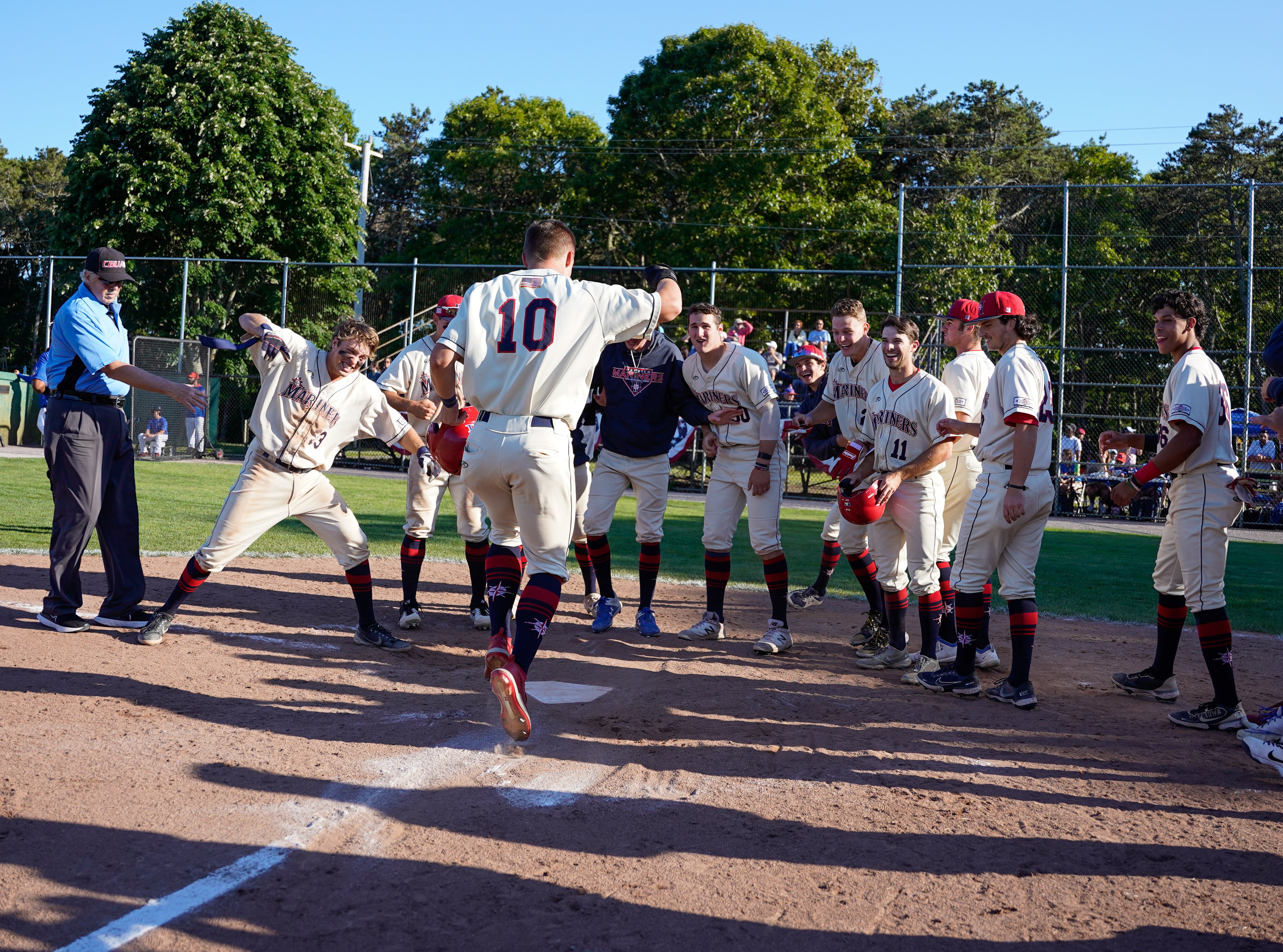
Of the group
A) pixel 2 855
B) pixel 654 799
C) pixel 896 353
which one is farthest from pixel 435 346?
pixel 896 353

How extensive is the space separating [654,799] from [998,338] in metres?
3.34

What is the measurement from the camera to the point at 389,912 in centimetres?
272

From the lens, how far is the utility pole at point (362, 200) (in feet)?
87.1

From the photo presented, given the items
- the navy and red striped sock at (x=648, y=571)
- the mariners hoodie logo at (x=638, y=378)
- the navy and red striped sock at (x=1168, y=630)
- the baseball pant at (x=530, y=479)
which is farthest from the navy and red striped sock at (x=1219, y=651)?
the mariners hoodie logo at (x=638, y=378)

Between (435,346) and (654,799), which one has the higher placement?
(435,346)

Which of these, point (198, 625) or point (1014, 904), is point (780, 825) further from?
point (198, 625)

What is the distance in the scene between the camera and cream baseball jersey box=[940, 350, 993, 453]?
610cm

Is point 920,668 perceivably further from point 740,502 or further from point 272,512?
point 272,512

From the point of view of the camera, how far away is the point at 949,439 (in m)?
5.85

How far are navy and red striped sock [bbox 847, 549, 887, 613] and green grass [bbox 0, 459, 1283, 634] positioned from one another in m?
1.93

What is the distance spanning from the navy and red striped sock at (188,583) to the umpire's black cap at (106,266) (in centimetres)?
179

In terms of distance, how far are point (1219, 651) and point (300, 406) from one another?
521 cm

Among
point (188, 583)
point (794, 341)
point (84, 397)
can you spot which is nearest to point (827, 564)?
point (188, 583)

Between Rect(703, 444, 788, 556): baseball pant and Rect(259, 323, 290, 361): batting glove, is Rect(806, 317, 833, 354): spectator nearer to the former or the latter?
Rect(703, 444, 788, 556): baseball pant
